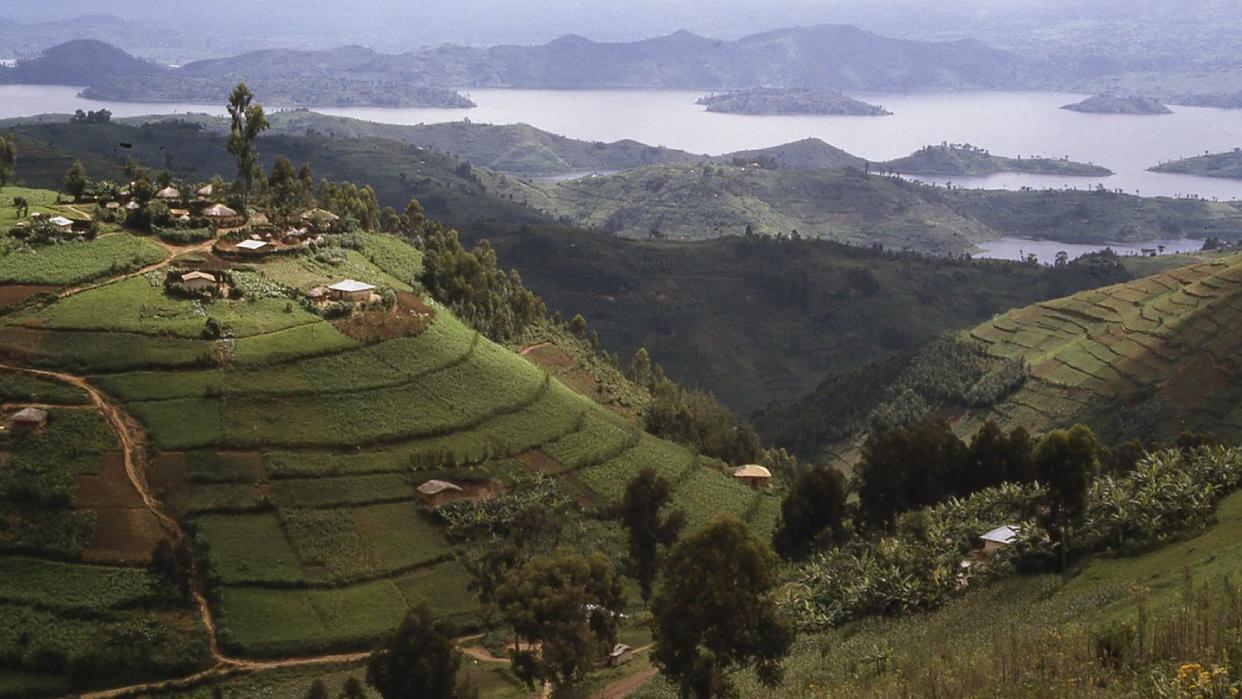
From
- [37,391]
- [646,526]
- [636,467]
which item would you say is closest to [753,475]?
[636,467]

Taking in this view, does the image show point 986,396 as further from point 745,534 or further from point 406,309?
point 745,534

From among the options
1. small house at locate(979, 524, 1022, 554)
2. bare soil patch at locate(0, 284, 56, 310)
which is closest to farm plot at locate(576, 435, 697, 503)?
small house at locate(979, 524, 1022, 554)

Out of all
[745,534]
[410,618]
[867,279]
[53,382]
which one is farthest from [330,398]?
[867,279]

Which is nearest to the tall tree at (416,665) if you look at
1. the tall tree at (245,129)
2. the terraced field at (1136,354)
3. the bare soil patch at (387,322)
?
the bare soil patch at (387,322)

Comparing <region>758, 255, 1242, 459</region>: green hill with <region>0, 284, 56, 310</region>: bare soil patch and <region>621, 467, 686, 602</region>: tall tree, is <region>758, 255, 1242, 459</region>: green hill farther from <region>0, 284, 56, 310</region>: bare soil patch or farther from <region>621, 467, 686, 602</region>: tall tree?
<region>0, 284, 56, 310</region>: bare soil patch

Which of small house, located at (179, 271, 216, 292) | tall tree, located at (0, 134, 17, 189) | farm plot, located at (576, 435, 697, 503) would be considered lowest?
farm plot, located at (576, 435, 697, 503)

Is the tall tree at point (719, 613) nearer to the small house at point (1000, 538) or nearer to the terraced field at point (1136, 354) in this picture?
the small house at point (1000, 538)
